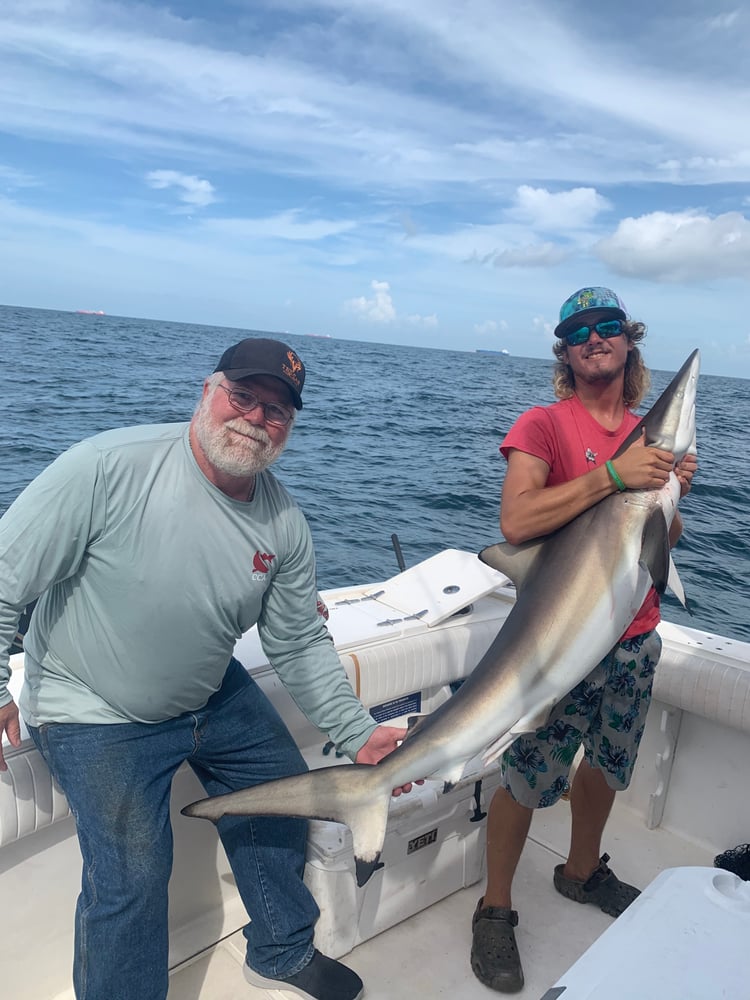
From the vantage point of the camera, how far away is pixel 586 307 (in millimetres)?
2803

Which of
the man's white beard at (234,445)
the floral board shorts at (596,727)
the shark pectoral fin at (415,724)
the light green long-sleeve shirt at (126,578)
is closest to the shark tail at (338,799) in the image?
the shark pectoral fin at (415,724)

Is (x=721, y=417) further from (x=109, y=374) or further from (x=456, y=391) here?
(x=109, y=374)

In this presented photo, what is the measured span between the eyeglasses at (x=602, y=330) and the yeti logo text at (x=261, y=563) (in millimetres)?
1359

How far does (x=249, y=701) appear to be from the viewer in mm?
2895

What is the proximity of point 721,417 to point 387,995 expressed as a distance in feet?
133

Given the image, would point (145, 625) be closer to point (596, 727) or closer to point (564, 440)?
point (564, 440)

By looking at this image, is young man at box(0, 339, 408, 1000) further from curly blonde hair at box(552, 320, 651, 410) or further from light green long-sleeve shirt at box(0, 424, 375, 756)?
curly blonde hair at box(552, 320, 651, 410)

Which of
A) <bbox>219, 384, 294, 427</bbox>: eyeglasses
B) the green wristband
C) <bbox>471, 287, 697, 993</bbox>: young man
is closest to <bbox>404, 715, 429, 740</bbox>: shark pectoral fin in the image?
<bbox>471, 287, 697, 993</bbox>: young man

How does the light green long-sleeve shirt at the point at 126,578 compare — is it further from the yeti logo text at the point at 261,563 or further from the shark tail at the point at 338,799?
the shark tail at the point at 338,799

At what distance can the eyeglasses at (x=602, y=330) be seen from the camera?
2.79m

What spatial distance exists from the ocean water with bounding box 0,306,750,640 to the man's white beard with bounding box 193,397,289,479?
3.93ft

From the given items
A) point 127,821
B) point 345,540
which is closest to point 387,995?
point 127,821

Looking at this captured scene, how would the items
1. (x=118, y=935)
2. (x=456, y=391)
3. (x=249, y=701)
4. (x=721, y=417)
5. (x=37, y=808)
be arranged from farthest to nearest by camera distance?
1. (x=456, y=391)
2. (x=721, y=417)
3. (x=249, y=701)
4. (x=37, y=808)
5. (x=118, y=935)

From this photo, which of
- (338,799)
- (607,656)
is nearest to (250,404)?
(338,799)
